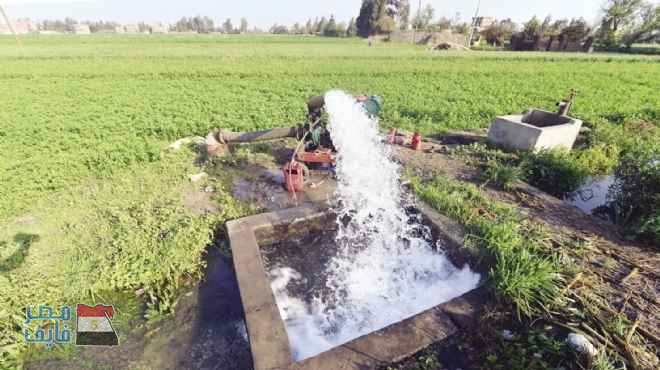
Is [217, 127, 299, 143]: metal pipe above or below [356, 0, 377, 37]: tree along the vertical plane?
below

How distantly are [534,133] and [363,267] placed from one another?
15.4ft

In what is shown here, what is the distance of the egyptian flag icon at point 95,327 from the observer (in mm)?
2707

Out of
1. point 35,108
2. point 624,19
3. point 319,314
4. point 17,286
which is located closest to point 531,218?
point 319,314

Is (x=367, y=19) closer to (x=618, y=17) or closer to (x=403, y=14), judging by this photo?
(x=403, y=14)

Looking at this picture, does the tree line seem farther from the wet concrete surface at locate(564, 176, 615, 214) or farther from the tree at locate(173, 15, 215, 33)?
the tree at locate(173, 15, 215, 33)

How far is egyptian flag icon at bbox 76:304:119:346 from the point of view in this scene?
8.88ft

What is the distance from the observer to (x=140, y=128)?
7.52 m

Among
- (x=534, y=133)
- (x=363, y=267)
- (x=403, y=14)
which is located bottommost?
(x=363, y=267)

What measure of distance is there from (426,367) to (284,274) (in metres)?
1.83

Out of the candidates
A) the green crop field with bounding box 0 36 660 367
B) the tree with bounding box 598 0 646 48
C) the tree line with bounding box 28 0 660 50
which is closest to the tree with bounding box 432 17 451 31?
the tree line with bounding box 28 0 660 50

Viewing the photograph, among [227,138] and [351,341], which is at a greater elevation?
[227,138]

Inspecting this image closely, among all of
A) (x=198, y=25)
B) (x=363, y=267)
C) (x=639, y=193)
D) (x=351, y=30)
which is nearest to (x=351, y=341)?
(x=363, y=267)

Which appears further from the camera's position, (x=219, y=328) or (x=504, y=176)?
(x=504, y=176)

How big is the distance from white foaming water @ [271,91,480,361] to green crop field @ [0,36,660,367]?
1500 mm
